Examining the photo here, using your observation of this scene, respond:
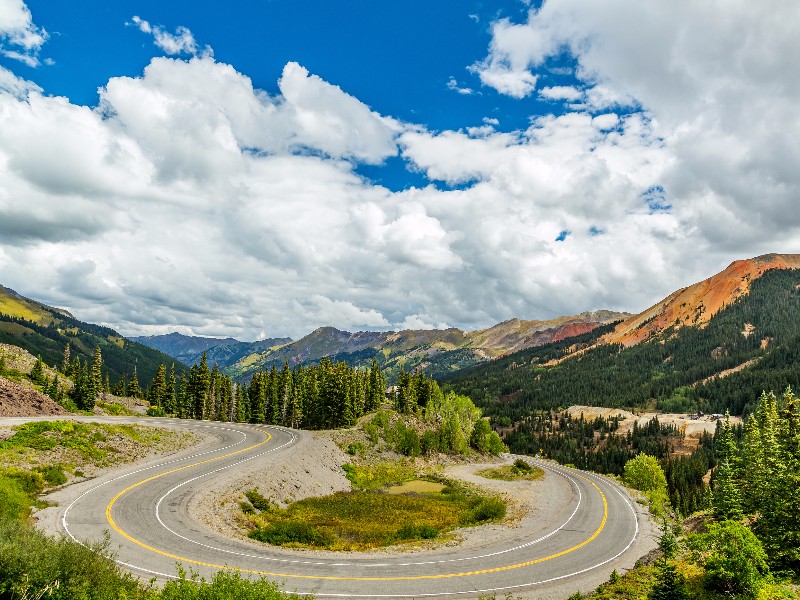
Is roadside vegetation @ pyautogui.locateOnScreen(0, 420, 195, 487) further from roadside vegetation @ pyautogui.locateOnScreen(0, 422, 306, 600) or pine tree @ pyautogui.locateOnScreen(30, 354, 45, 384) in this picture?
pine tree @ pyautogui.locateOnScreen(30, 354, 45, 384)

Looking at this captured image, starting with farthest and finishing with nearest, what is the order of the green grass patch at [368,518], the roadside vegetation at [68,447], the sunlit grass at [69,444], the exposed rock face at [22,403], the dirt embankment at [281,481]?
1. the exposed rock face at [22,403]
2. the sunlit grass at [69,444]
3. the roadside vegetation at [68,447]
4. the dirt embankment at [281,481]
5. the green grass patch at [368,518]

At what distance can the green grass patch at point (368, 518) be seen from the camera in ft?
139

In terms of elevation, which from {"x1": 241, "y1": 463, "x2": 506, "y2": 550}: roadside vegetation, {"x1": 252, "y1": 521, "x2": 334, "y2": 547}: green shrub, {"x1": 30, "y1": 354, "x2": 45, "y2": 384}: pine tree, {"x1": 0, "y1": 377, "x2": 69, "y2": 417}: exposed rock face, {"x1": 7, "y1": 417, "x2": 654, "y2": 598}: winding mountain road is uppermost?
{"x1": 30, "y1": 354, "x2": 45, "y2": 384}: pine tree

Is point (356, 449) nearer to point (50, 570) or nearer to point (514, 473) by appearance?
point (514, 473)

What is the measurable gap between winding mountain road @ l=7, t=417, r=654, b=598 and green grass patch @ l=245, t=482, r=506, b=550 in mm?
4909

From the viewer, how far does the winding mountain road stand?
3020 cm

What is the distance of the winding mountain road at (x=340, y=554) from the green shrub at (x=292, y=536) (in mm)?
3418

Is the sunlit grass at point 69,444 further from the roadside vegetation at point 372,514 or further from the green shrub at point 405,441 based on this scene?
the green shrub at point 405,441

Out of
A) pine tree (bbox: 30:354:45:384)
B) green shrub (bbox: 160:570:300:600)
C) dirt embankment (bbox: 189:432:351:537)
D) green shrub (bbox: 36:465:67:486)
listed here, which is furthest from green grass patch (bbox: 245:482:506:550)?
pine tree (bbox: 30:354:45:384)

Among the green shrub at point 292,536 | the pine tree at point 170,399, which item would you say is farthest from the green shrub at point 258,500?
the pine tree at point 170,399

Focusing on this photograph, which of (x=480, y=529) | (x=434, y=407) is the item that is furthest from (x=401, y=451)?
(x=480, y=529)

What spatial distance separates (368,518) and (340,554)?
19.8m

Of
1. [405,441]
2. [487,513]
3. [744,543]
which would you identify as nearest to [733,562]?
[744,543]

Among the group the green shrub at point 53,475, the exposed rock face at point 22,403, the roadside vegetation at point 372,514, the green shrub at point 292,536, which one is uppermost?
the exposed rock face at point 22,403
